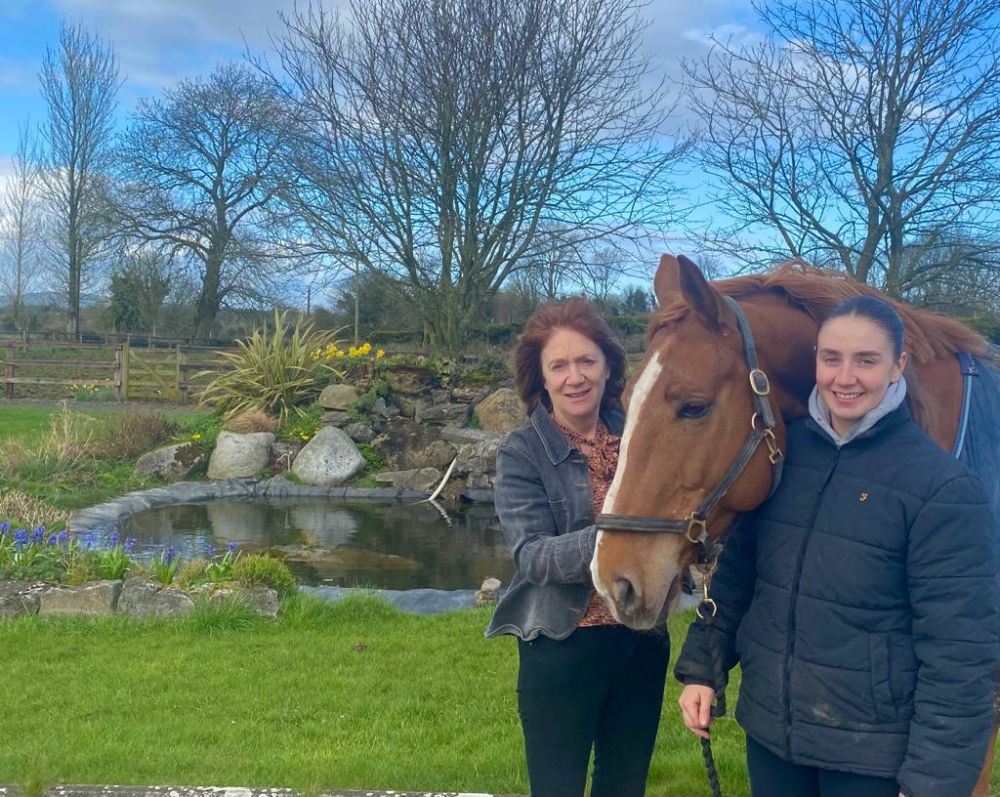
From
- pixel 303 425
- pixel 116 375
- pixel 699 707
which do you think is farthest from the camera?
pixel 116 375

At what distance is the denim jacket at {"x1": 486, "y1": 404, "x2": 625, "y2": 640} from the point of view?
2160mm

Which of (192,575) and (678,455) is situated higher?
(678,455)

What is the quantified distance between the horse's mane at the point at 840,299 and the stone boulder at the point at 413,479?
30.6ft

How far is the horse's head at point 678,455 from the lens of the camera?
1723 mm

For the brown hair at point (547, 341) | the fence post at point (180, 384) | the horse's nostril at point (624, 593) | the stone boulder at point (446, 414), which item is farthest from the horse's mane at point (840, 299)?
the fence post at point (180, 384)

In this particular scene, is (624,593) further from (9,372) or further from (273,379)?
(9,372)

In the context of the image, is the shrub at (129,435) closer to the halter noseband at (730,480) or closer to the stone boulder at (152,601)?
A: the stone boulder at (152,601)

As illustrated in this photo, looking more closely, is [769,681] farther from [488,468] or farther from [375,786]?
[488,468]

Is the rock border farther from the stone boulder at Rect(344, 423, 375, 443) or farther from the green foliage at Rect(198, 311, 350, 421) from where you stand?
the green foliage at Rect(198, 311, 350, 421)

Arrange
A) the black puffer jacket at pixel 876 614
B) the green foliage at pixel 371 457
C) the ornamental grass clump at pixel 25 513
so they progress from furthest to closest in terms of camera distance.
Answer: the green foliage at pixel 371 457
the ornamental grass clump at pixel 25 513
the black puffer jacket at pixel 876 614

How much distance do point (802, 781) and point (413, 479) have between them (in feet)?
31.5

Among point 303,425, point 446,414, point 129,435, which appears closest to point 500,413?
point 446,414

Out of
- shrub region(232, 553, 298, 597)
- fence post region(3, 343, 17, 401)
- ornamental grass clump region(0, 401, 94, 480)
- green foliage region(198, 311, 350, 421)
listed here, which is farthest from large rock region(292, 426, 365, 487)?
fence post region(3, 343, 17, 401)

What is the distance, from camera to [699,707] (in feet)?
6.31
